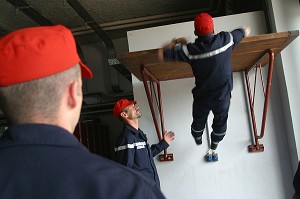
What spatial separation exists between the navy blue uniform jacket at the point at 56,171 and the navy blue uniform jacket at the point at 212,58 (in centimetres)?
182

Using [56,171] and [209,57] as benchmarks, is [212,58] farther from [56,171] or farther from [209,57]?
[56,171]

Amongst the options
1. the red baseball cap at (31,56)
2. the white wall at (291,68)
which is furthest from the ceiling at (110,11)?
the red baseball cap at (31,56)

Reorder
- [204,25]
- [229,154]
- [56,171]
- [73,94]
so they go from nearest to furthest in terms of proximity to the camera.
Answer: [56,171], [73,94], [204,25], [229,154]

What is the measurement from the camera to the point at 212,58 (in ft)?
7.94

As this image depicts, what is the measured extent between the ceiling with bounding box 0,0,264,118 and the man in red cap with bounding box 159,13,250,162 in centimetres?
190

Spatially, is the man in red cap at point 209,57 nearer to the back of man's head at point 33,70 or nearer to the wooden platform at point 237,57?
the wooden platform at point 237,57

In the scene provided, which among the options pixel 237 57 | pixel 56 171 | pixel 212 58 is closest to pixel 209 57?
pixel 212 58

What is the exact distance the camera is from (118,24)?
204 inches

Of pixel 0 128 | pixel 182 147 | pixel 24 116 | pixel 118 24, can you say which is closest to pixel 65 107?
pixel 24 116

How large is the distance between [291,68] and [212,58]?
4.65ft

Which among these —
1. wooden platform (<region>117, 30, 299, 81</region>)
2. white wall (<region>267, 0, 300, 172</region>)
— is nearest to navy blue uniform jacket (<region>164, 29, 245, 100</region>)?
wooden platform (<region>117, 30, 299, 81</region>)

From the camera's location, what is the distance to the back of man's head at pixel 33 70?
Answer: 2.47 ft

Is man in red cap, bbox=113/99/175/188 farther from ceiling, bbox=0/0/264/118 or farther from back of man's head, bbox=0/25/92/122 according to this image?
back of man's head, bbox=0/25/92/122

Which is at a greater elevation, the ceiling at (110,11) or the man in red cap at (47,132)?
the ceiling at (110,11)
